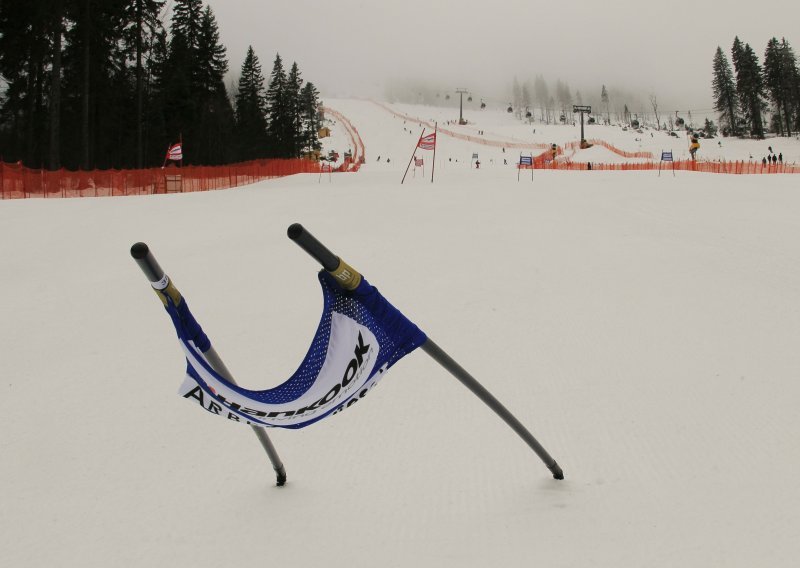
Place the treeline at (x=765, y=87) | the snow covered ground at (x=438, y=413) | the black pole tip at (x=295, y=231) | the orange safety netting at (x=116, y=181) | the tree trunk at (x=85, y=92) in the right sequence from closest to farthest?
the black pole tip at (x=295, y=231) → the snow covered ground at (x=438, y=413) → the orange safety netting at (x=116, y=181) → the tree trunk at (x=85, y=92) → the treeline at (x=765, y=87)

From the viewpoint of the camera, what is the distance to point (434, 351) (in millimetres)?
2711

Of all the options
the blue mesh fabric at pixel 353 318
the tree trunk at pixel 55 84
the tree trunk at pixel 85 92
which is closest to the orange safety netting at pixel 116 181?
the tree trunk at pixel 55 84

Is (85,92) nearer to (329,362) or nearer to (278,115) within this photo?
(329,362)

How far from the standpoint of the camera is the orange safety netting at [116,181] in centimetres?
2214

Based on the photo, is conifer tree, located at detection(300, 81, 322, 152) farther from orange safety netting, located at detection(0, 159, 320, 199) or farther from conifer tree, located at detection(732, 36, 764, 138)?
conifer tree, located at detection(732, 36, 764, 138)

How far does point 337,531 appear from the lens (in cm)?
351

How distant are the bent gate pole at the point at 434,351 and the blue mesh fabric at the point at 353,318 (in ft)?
0.33

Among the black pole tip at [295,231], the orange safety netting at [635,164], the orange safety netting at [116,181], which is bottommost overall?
the black pole tip at [295,231]

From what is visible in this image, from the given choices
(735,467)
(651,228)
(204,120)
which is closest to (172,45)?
(204,120)

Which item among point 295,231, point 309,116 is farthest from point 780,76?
point 295,231

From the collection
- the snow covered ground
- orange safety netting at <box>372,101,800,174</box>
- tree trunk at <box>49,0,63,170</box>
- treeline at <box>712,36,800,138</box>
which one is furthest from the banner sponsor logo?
treeline at <box>712,36,800,138</box>

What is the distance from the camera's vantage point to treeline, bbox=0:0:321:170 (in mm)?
31625

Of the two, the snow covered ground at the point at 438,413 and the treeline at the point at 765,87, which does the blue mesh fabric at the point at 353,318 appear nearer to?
the snow covered ground at the point at 438,413

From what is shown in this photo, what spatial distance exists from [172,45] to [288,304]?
5780cm
